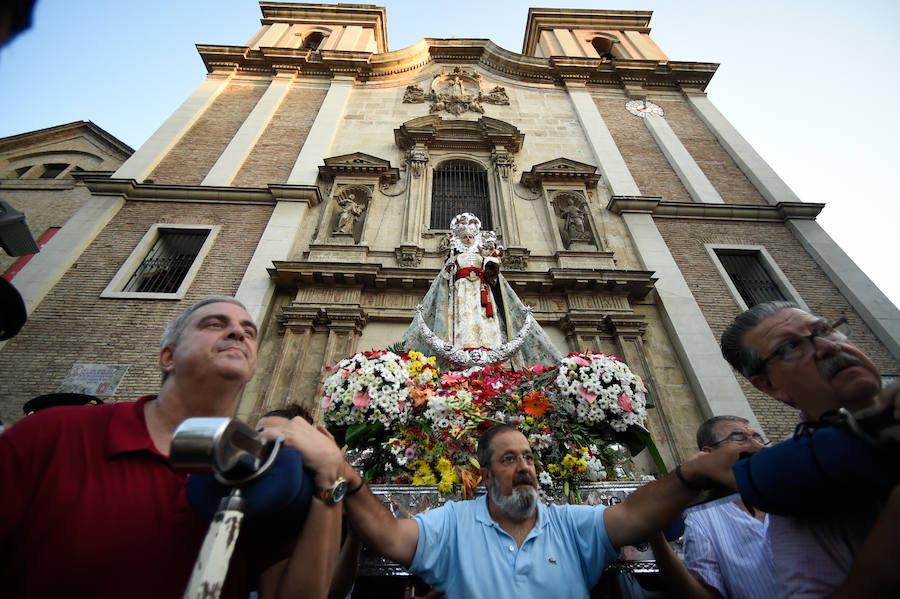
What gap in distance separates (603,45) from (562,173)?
39.4ft

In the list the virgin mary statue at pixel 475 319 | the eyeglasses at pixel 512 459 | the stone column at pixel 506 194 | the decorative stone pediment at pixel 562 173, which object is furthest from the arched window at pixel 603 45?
the eyeglasses at pixel 512 459

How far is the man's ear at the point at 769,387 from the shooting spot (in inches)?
61.9

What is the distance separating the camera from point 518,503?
74.7 inches

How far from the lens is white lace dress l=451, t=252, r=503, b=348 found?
13.6 ft

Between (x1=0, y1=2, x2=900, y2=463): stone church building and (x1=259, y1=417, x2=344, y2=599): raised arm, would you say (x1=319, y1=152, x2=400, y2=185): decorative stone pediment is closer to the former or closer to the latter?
(x1=0, y1=2, x2=900, y2=463): stone church building

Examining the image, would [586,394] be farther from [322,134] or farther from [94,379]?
[322,134]

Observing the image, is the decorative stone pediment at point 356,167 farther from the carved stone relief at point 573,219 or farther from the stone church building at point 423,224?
the carved stone relief at point 573,219

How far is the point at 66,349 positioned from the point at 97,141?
46.4 feet

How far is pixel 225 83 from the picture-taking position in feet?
43.4

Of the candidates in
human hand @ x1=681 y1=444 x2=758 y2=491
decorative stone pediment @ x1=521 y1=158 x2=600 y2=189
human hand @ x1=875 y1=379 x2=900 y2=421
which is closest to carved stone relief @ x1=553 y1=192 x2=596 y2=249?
decorative stone pediment @ x1=521 y1=158 x2=600 y2=189

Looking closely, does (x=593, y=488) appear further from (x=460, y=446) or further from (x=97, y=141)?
(x=97, y=141)

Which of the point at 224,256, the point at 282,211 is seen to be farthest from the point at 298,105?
the point at 224,256

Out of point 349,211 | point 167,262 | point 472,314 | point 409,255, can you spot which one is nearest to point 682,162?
point 409,255

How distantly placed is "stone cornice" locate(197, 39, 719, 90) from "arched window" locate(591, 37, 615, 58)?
392cm
